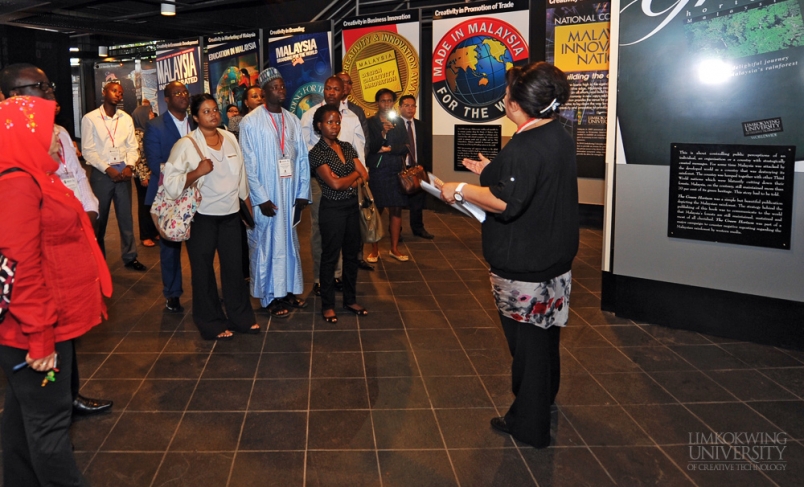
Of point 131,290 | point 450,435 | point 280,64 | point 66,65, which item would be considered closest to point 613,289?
point 450,435

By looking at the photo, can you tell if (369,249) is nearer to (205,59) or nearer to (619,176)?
(619,176)

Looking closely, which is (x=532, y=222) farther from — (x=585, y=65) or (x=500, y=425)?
(x=585, y=65)

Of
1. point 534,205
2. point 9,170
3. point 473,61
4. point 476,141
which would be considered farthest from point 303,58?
point 9,170

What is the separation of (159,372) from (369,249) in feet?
12.5

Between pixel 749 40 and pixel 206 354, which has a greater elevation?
pixel 749 40

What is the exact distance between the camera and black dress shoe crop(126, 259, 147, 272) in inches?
276

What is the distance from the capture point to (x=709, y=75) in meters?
4.62

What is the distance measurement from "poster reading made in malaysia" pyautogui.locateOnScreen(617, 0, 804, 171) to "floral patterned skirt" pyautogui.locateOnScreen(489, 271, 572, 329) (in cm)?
216

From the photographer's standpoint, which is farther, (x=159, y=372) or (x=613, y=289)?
(x=613, y=289)

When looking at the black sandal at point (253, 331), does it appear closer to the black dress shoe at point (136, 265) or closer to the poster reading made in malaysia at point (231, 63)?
the black dress shoe at point (136, 265)

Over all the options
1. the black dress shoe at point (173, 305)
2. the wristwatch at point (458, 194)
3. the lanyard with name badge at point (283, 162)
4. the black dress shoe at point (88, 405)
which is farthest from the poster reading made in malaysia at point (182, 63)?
the wristwatch at point (458, 194)

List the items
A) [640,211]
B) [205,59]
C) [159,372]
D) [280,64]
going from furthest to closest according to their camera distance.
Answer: [205,59]
[280,64]
[640,211]
[159,372]

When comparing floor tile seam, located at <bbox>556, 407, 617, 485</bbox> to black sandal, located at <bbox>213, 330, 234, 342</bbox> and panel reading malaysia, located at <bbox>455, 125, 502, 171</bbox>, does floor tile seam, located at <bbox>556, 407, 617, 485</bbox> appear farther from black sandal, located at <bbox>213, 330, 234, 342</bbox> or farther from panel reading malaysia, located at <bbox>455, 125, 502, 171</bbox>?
panel reading malaysia, located at <bbox>455, 125, 502, 171</bbox>

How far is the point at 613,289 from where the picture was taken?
5395 mm
